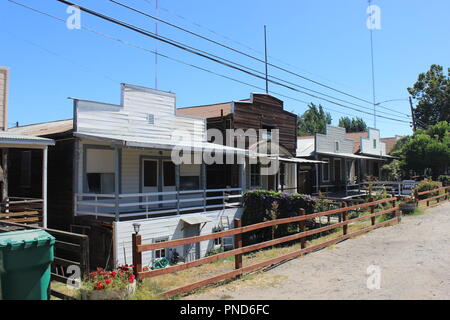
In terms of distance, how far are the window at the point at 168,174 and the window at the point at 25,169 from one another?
520cm

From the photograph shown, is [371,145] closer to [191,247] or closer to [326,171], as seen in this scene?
[326,171]

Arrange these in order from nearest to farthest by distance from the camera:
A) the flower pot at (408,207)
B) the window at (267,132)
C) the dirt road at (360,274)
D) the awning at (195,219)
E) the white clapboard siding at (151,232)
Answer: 1. the dirt road at (360,274)
2. the white clapboard siding at (151,232)
3. the awning at (195,219)
4. the flower pot at (408,207)
5. the window at (267,132)

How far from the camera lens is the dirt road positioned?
6.44 metres

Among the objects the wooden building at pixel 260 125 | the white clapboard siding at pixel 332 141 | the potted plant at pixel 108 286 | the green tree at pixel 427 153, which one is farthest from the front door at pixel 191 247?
the green tree at pixel 427 153

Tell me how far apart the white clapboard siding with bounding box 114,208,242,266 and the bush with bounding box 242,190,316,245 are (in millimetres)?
1503

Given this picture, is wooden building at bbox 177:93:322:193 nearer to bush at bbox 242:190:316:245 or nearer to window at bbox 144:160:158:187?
bush at bbox 242:190:316:245

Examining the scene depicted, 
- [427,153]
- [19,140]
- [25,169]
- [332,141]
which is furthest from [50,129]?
[427,153]

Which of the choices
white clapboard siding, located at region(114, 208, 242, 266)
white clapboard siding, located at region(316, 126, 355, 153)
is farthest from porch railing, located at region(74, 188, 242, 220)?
white clapboard siding, located at region(316, 126, 355, 153)

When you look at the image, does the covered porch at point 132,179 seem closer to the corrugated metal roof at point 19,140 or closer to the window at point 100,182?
the window at point 100,182

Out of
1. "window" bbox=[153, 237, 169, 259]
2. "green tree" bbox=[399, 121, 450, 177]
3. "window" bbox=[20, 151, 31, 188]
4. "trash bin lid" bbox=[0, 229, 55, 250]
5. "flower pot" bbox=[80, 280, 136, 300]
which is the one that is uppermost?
"green tree" bbox=[399, 121, 450, 177]

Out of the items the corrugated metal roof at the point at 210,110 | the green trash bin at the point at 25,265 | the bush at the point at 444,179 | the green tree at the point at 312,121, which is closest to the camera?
the green trash bin at the point at 25,265

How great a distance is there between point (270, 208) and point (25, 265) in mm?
11962

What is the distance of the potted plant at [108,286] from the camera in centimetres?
526
